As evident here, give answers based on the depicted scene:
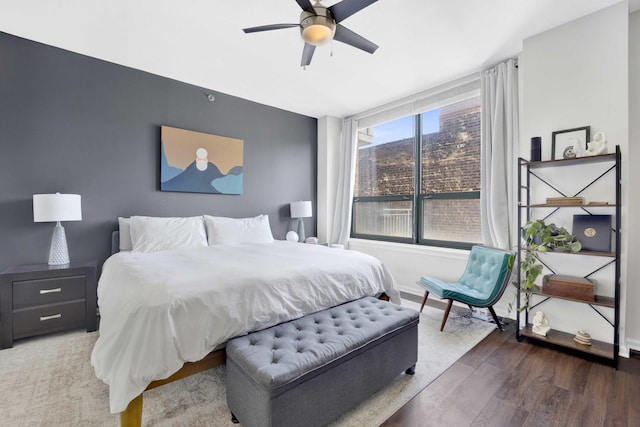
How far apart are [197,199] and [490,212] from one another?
11.6 feet

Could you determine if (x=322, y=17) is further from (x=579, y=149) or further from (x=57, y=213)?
(x=57, y=213)

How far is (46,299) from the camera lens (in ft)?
8.02

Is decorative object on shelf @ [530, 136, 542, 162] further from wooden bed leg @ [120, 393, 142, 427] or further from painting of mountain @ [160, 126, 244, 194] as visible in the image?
painting of mountain @ [160, 126, 244, 194]

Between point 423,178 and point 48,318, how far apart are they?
4.35 metres

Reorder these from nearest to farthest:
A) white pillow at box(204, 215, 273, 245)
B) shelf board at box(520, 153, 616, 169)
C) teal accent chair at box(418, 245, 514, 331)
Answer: shelf board at box(520, 153, 616, 169), teal accent chair at box(418, 245, 514, 331), white pillow at box(204, 215, 273, 245)

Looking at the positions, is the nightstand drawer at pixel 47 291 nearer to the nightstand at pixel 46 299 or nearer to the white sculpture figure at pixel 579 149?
the nightstand at pixel 46 299

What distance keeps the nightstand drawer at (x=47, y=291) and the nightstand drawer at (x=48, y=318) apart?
50 millimetres

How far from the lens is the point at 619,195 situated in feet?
6.70

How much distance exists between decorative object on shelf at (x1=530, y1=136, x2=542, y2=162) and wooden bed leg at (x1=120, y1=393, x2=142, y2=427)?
10.7 feet

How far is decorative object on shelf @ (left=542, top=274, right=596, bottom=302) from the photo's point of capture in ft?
7.11

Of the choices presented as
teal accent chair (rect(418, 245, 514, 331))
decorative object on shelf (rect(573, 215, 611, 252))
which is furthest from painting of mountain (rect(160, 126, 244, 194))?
decorative object on shelf (rect(573, 215, 611, 252))

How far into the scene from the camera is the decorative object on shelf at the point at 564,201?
2.20 meters

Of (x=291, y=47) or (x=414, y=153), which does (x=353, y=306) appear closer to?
(x=291, y=47)

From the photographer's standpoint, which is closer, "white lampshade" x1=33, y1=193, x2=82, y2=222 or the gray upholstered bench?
the gray upholstered bench
